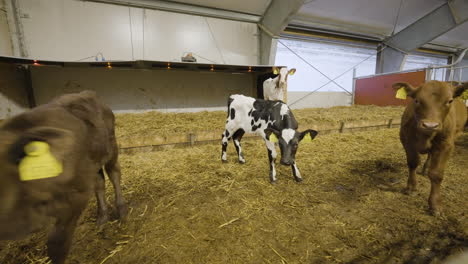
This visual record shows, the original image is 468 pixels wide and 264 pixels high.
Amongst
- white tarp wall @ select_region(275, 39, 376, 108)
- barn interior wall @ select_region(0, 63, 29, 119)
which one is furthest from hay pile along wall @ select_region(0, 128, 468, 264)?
white tarp wall @ select_region(275, 39, 376, 108)

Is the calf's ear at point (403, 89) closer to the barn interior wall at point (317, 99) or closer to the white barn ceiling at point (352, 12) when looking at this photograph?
the white barn ceiling at point (352, 12)

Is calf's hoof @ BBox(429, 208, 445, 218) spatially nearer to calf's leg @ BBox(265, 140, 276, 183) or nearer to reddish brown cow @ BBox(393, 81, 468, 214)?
reddish brown cow @ BBox(393, 81, 468, 214)

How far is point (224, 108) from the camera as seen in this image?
9.00m

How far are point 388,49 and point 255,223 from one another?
52.8 ft

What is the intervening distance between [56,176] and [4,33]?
8.00m

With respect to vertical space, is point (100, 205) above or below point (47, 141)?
below

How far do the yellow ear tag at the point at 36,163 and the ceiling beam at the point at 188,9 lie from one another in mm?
8035

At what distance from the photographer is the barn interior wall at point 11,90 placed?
556cm

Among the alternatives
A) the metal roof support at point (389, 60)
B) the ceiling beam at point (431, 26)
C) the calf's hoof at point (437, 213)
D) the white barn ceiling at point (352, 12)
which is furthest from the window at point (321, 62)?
the calf's hoof at point (437, 213)

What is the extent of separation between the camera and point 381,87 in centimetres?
923

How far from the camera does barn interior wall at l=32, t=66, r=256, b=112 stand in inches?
256

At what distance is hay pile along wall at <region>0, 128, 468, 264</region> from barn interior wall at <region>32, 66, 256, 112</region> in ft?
17.5

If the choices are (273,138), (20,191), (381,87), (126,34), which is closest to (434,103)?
(273,138)

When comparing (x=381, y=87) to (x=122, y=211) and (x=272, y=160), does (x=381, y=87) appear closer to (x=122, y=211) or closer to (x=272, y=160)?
(x=272, y=160)
